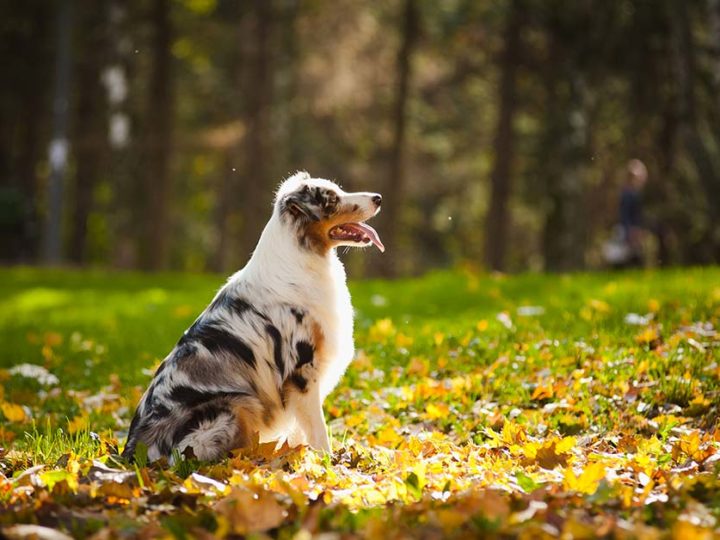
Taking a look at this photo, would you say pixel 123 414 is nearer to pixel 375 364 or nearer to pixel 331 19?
pixel 375 364

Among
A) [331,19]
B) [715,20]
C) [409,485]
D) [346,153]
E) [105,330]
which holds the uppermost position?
[331,19]

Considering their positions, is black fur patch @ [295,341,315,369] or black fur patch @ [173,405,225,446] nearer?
black fur patch @ [173,405,225,446]

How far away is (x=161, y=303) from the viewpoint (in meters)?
14.9

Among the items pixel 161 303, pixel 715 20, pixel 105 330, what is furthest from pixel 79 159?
pixel 715 20

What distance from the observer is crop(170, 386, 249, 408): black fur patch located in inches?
222

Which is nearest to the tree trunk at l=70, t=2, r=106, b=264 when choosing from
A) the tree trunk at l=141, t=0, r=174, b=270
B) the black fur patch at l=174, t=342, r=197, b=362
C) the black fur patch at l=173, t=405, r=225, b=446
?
the tree trunk at l=141, t=0, r=174, b=270

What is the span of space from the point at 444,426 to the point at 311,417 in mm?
1627

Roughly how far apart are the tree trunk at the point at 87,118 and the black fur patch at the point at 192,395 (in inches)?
1006

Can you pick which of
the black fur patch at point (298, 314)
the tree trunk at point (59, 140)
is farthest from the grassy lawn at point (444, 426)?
the tree trunk at point (59, 140)

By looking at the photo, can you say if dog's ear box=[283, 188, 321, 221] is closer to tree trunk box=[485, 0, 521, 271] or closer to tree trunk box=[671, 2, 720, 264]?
tree trunk box=[671, 2, 720, 264]

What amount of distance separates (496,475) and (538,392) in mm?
2352

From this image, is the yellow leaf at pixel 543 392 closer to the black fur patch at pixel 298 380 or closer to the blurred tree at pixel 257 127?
the black fur patch at pixel 298 380

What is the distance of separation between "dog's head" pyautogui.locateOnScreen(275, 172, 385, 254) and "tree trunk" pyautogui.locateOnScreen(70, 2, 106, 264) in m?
25.1

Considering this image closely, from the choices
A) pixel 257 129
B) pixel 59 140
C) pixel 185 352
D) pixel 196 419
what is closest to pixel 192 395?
pixel 196 419
